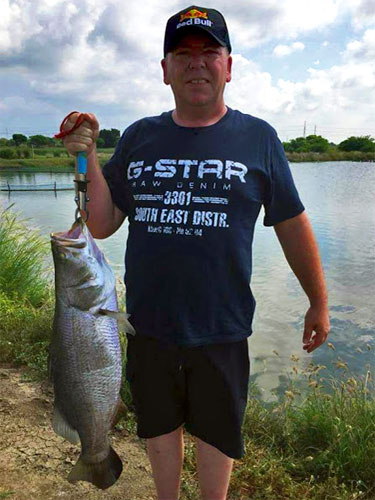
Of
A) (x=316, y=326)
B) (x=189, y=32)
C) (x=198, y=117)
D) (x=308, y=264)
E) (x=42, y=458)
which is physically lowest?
(x=42, y=458)

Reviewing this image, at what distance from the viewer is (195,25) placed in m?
2.01

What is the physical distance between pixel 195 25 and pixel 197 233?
0.97 m

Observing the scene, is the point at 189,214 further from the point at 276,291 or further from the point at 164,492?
the point at 276,291

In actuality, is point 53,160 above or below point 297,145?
below

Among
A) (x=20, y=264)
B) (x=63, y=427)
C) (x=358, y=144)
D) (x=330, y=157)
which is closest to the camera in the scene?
(x=63, y=427)

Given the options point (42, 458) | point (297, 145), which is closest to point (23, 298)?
point (42, 458)

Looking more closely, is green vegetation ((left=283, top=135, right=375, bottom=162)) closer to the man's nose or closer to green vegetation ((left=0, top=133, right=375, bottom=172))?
green vegetation ((left=0, top=133, right=375, bottom=172))

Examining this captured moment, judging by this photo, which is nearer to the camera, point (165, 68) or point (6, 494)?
point (165, 68)

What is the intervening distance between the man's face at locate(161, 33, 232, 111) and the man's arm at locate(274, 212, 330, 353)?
747 millimetres

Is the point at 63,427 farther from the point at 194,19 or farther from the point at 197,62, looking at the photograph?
the point at 194,19

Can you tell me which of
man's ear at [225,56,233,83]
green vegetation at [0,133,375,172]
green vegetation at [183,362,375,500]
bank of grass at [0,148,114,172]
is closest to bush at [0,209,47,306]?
green vegetation at [183,362,375,500]

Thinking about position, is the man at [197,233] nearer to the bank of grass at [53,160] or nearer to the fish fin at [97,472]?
the fish fin at [97,472]

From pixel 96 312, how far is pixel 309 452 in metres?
2.52

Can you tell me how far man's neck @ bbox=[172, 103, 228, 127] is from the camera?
6.97 ft
